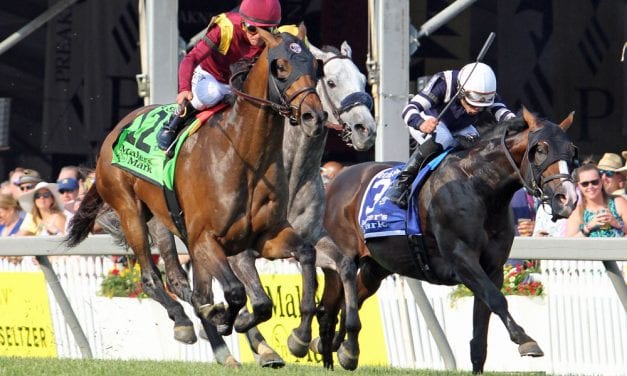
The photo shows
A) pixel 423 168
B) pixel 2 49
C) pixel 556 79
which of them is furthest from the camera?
pixel 556 79

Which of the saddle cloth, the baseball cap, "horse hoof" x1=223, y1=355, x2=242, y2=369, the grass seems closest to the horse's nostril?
the saddle cloth

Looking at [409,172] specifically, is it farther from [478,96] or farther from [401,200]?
[478,96]

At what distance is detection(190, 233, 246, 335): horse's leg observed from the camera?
24.9 ft

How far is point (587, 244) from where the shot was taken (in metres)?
8.65

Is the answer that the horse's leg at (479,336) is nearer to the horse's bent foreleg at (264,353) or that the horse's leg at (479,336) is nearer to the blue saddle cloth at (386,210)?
the blue saddle cloth at (386,210)

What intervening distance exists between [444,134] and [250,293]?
6.36 ft

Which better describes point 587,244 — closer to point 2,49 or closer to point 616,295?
point 616,295

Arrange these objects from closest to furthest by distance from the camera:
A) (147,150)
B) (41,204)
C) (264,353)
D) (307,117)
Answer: (307,117), (264,353), (147,150), (41,204)

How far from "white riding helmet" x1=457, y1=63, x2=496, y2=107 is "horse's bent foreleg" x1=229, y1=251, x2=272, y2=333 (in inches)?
71.1

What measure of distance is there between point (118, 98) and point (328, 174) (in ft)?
16.4

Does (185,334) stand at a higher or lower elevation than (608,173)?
lower

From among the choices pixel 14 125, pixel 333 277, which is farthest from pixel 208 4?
pixel 333 277

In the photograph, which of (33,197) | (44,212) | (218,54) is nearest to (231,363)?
(218,54)

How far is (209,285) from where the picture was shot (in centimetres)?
794
